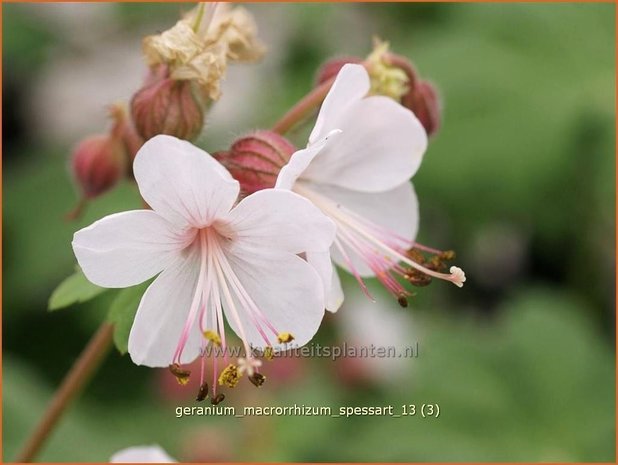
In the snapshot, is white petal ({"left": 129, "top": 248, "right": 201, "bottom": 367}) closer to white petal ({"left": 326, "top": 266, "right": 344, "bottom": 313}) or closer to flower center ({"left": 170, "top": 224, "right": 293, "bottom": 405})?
flower center ({"left": 170, "top": 224, "right": 293, "bottom": 405})

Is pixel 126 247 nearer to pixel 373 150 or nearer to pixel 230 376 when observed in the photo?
pixel 230 376

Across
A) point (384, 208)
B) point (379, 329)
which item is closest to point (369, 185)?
point (384, 208)

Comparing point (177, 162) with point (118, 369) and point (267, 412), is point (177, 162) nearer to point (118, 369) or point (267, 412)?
point (267, 412)

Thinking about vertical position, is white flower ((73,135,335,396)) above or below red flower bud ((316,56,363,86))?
below

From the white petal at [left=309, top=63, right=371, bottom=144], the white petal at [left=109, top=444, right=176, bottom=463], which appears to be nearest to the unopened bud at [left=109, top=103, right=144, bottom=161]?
the white petal at [left=309, top=63, right=371, bottom=144]

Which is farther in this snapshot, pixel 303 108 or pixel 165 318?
pixel 303 108
